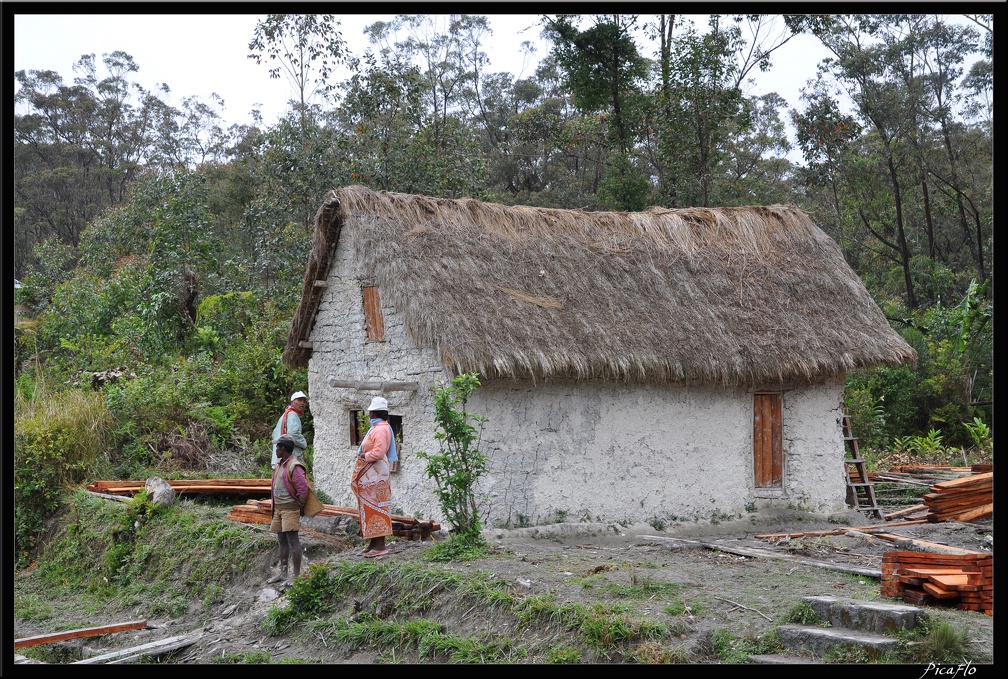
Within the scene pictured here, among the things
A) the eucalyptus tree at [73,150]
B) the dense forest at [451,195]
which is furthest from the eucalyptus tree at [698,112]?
the eucalyptus tree at [73,150]

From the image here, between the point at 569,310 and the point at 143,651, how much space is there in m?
5.63

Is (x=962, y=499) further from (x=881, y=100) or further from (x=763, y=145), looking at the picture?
(x=763, y=145)

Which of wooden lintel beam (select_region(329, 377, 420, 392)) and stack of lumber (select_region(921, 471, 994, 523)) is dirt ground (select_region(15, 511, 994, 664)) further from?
wooden lintel beam (select_region(329, 377, 420, 392))

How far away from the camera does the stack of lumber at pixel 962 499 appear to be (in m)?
9.94

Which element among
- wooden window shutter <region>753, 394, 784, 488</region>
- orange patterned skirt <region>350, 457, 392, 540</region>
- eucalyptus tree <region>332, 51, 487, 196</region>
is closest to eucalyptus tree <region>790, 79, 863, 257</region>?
eucalyptus tree <region>332, 51, 487, 196</region>

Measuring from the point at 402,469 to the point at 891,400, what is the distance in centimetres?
1189

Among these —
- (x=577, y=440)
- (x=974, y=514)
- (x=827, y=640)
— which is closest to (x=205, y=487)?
(x=577, y=440)

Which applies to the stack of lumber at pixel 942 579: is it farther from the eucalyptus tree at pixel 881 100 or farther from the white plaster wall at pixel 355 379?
the eucalyptus tree at pixel 881 100

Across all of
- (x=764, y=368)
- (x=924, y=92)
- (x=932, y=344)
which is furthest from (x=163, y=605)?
(x=924, y=92)

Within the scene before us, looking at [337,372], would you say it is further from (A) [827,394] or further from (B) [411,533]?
(A) [827,394]

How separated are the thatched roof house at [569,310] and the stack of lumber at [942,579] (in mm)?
3912

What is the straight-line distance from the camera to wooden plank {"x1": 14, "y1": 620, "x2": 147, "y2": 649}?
26.0ft

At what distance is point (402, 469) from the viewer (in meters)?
10.5

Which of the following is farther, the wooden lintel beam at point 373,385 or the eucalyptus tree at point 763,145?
the eucalyptus tree at point 763,145
